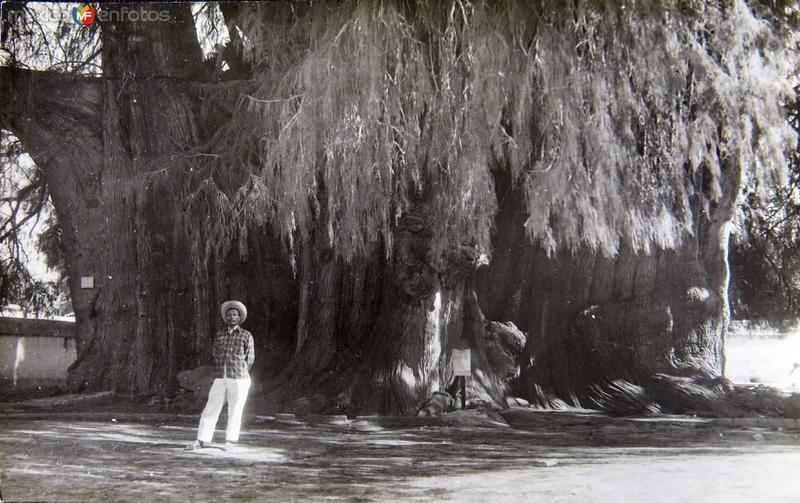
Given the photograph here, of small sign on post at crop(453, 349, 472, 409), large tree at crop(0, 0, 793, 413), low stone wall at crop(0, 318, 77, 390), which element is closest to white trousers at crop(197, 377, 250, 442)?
large tree at crop(0, 0, 793, 413)

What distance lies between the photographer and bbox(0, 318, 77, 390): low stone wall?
4352 mm

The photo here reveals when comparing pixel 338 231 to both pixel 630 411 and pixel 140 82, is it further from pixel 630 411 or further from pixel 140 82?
pixel 630 411

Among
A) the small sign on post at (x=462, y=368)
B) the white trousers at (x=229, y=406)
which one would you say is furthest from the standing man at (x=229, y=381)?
the small sign on post at (x=462, y=368)

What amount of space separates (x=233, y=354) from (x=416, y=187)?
1487 mm

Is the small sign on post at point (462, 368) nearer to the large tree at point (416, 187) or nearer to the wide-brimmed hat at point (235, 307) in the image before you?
the large tree at point (416, 187)

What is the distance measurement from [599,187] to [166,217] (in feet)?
8.87

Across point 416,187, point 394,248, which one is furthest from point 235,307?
point 416,187

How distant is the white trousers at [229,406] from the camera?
12.6 feet

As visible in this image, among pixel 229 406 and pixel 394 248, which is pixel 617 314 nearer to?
pixel 394 248

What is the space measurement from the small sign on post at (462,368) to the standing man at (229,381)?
4.79 feet

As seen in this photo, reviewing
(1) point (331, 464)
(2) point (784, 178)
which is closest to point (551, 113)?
(2) point (784, 178)

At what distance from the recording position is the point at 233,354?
3.99 metres

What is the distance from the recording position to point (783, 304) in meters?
4.29

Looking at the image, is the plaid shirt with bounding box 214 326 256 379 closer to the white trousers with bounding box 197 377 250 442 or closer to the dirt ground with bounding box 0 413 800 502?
the white trousers with bounding box 197 377 250 442
